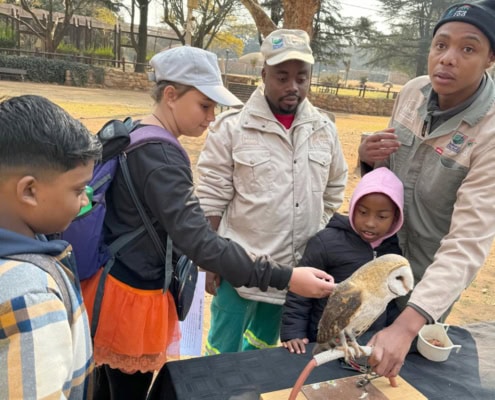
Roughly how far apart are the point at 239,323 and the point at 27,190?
1609 millimetres

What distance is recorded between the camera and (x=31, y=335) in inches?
33.6

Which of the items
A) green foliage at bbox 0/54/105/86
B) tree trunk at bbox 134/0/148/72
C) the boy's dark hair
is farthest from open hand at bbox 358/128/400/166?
tree trunk at bbox 134/0/148/72

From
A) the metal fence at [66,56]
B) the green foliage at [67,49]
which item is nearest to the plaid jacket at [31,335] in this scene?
the metal fence at [66,56]

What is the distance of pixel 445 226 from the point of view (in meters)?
1.84

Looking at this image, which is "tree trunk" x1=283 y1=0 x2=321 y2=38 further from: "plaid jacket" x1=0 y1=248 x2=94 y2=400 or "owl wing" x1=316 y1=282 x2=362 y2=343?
"plaid jacket" x1=0 y1=248 x2=94 y2=400

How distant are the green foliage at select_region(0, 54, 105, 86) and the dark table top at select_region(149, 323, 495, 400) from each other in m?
23.0

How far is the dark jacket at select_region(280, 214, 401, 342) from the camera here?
6.15ft

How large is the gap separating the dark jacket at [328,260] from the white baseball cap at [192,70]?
2.62 feet

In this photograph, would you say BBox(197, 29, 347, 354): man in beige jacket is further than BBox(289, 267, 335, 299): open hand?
Yes

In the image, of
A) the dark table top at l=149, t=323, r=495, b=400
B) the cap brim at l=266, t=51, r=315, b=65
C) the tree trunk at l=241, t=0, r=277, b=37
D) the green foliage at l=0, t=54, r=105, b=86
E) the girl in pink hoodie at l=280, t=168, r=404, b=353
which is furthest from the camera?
the green foliage at l=0, t=54, r=105, b=86

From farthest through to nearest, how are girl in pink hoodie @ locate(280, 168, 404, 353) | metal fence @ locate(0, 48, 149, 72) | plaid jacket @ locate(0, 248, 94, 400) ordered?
metal fence @ locate(0, 48, 149, 72), girl in pink hoodie @ locate(280, 168, 404, 353), plaid jacket @ locate(0, 248, 94, 400)

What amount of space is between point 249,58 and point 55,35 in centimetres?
1211

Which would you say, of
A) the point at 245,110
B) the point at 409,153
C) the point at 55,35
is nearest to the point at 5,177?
the point at 245,110

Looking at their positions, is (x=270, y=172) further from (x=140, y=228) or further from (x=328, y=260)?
(x=140, y=228)
